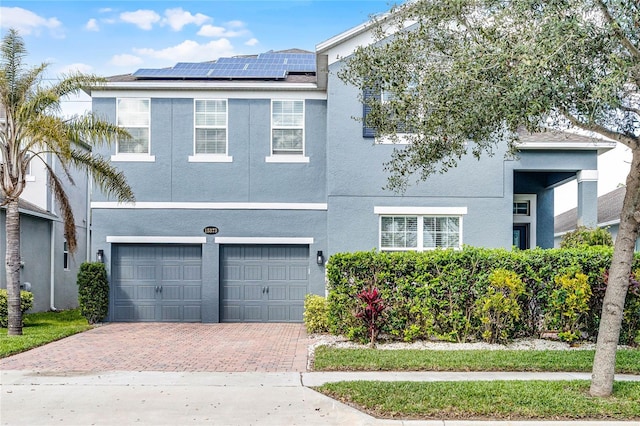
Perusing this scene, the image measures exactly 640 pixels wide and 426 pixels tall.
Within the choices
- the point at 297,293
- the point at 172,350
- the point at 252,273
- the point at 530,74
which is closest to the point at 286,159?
the point at 252,273

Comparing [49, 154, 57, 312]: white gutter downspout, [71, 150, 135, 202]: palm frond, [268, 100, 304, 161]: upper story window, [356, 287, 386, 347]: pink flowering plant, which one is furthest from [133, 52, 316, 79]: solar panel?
[356, 287, 386, 347]: pink flowering plant

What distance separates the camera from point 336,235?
48.3ft

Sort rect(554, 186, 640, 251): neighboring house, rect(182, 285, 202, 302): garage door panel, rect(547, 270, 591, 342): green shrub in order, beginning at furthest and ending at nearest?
rect(554, 186, 640, 251): neighboring house < rect(182, 285, 202, 302): garage door panel < rect(547, 270, 591, 342): green shrub

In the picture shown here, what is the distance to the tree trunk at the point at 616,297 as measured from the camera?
7.44 m

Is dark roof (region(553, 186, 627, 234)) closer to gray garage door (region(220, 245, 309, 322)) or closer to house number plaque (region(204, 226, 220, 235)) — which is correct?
gray garage door (region(220, 245, 309, 322))

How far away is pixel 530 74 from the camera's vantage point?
6832mm

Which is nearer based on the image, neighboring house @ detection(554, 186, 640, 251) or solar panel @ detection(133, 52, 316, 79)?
solar panel @ detection(133, 52, 316, 79)

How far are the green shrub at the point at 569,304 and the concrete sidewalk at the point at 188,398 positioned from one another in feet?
7.90

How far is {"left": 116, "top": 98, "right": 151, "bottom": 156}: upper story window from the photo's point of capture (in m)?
15.8

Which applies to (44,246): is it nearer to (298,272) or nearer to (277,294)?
(277,294)

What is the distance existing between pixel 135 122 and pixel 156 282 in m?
4.44

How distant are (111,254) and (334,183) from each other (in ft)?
21.1

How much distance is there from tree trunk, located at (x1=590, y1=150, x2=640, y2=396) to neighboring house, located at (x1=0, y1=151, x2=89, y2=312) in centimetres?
1578

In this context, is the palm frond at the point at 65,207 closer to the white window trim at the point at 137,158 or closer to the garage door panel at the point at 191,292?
the white window trim at the point at 137,158
